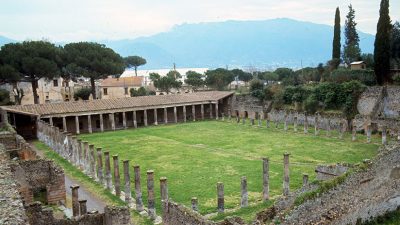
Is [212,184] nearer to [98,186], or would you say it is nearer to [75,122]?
[98,186]

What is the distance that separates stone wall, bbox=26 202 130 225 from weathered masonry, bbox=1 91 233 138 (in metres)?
30.5

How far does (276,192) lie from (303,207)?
812 cm

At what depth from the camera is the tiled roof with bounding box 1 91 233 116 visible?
143ft

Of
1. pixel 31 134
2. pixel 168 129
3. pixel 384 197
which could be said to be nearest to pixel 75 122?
pixel 31 134

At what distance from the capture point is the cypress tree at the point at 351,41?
59438mm

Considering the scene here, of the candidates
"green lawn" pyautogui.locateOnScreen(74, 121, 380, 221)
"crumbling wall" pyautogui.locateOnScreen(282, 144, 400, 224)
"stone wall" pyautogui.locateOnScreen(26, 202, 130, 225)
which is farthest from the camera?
"green lawn" pyautogui.locateOnScreen(74, 121, 380, 221)

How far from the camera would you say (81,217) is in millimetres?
13547

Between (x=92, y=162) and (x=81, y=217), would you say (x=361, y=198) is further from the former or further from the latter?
(x=92, y=162)

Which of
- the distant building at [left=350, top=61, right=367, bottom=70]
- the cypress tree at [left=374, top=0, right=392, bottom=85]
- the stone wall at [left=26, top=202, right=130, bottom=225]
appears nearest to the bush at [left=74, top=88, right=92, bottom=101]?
the distant building at [left=350, top=61, right=367, bottom=70]

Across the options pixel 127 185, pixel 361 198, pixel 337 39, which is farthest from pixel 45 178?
pixel 337 39

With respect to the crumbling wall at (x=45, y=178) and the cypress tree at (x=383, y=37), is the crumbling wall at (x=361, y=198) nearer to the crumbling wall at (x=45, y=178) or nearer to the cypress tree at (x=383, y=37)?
the crumbling wall at (x=45, y=178)

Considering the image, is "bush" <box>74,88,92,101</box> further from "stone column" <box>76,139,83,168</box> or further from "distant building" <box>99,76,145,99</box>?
"stone column" <box>76,139,83,168</box>

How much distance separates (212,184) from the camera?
72.2 ft

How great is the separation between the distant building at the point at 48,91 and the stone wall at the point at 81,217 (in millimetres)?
50267
